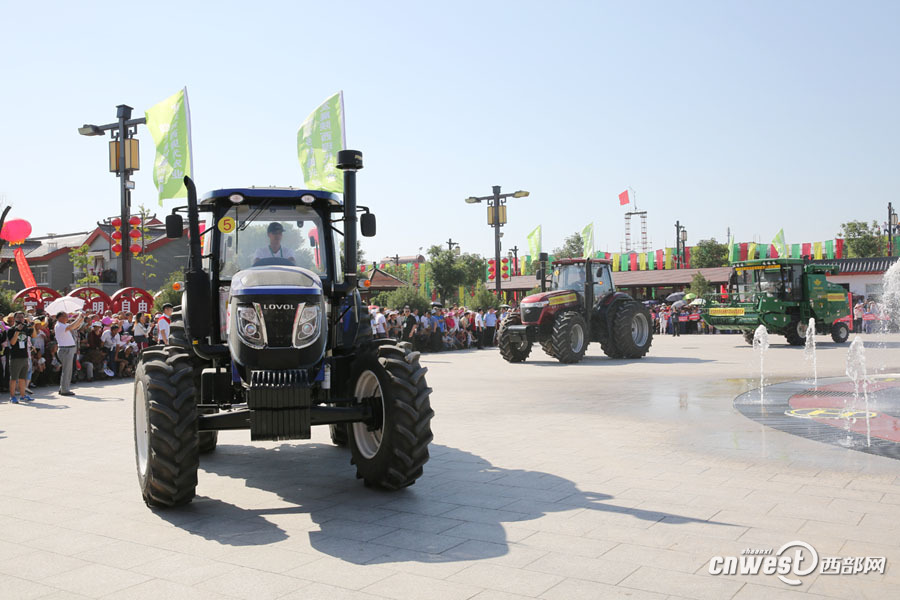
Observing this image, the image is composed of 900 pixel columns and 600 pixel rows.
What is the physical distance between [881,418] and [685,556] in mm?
6785

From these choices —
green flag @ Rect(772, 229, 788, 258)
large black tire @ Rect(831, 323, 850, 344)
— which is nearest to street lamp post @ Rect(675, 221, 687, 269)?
green flag @ Rect(772, 229, 788, 258)

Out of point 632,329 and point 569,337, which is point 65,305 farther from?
point 632,329

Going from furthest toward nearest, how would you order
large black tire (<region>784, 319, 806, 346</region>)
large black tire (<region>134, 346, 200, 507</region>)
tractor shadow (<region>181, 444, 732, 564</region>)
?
large black tire (<region>784, 319, 806, 346</region>), large black tire (<region>134, 346, 200, 507</region>), tractor shadow (<region>181, 444, 732, 564</region>)

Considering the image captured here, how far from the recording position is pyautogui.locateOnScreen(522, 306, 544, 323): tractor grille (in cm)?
2048

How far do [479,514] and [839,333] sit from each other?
80.3ft

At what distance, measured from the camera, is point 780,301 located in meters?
24.5

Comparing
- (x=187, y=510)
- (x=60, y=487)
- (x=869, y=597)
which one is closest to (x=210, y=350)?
(x=187, y=510)

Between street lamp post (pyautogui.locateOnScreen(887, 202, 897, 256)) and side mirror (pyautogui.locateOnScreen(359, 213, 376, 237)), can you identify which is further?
street lamp post (pyautogui.locateOnScreen(887, 202, 897, 256))

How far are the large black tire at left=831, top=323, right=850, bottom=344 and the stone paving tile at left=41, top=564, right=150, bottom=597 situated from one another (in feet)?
85.9

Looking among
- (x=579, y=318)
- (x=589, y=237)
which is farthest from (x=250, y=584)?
(x=589, y=237)

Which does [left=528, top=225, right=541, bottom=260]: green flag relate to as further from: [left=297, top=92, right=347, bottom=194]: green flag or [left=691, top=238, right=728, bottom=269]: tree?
[left=691, top=238, right=728, bottom=269]: tree

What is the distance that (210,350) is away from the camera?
6598mm

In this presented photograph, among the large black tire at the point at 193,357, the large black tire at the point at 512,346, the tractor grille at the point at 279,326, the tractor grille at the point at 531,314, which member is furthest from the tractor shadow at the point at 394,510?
the large black tire at the point at 512,346

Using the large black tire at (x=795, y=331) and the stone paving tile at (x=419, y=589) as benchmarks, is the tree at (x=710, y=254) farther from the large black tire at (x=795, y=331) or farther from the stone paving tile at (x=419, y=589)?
the stone paving tile at (x=419, y=589)
